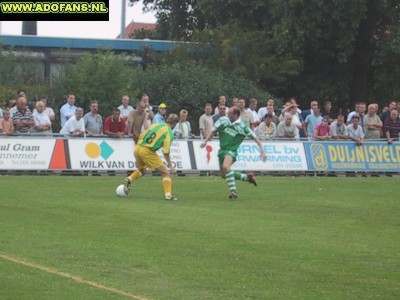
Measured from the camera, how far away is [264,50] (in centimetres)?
4509

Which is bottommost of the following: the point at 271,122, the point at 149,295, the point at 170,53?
the point at 149,295

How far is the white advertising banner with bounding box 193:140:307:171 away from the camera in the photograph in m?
31.1

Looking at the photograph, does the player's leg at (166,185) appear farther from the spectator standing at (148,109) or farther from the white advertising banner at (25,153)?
the white advertising banner at (25,153)

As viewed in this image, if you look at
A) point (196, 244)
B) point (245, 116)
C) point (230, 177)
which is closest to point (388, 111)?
point (245, 116)

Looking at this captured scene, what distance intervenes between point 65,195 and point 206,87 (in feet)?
57.3

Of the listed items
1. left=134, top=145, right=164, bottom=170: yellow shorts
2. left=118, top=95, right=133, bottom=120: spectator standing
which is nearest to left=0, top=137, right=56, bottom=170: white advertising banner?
left=118, top=95, right=133, bottom=120: spectator standing

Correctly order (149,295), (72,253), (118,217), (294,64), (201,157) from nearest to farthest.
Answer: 1. (149,295)
2. (72,253)
3. (118,217)
4. (201,157)
5. (294,64)

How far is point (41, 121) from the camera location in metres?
29.7

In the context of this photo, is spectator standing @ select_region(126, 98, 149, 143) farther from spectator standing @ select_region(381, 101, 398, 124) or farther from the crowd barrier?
spectator standing @ select_region(381, 101, 398, 124)

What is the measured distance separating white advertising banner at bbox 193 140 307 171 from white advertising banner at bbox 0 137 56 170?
4239 millimetres

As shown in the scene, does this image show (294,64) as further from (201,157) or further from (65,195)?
(65,195)

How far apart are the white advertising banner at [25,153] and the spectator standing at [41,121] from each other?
37 centimetres

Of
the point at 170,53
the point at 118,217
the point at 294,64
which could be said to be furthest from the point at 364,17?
the point at 118,217

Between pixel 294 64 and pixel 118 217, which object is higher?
pixel 294 64
